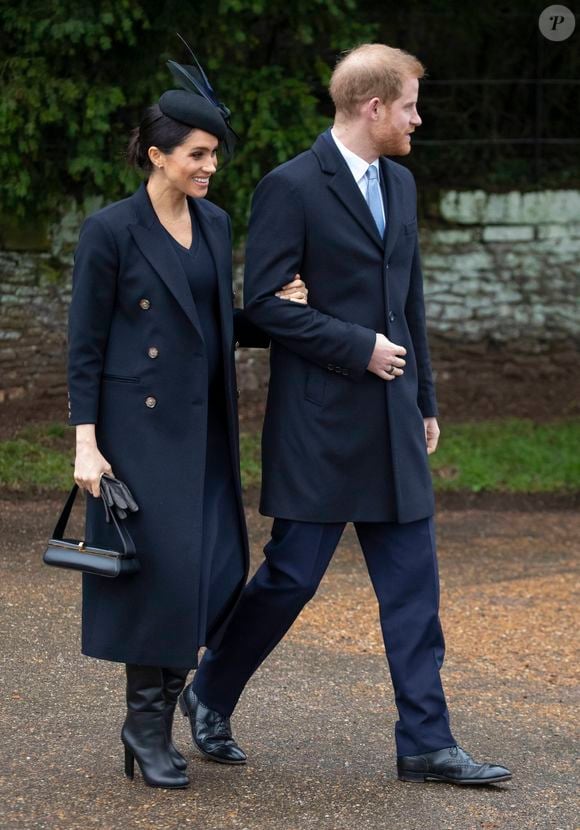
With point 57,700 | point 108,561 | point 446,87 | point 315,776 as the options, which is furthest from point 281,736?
point 446,87

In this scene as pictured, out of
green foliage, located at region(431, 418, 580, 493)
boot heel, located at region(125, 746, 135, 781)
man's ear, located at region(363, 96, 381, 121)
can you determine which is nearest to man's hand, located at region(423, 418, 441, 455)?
man's ear, located at region(363, 96, 381, 121)

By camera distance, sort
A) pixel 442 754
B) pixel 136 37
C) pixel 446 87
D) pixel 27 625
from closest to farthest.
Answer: pixel 442 754
pixel 27 625
pixel 136 37
pixel 446 87

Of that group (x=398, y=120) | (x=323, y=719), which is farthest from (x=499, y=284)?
(x=398, y=120)

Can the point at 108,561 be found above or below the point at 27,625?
above

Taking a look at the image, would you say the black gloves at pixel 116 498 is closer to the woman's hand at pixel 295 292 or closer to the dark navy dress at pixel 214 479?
the dark navy dress at pixel 214 479

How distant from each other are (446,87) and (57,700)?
8.58 m

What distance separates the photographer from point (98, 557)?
384cm

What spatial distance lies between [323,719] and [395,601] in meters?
0.80

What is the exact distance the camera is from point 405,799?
13.2 ft

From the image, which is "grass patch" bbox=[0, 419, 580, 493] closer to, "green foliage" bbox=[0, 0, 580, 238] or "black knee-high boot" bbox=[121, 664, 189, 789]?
"green foliage" bbox=[0, 0, 580, 238]

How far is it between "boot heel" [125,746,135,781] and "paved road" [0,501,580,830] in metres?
0.04

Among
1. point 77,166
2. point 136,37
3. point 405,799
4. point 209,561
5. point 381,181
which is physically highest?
point 136,37

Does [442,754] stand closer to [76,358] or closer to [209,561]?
[209,561]

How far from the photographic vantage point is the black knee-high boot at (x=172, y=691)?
13.3 feet
